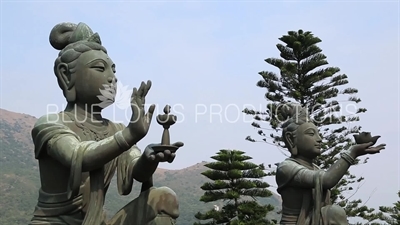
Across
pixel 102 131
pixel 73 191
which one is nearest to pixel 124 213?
pixel 73 191

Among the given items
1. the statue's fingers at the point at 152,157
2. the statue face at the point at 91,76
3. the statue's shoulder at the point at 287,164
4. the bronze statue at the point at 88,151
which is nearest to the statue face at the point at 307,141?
the statue's shoulder at the point at 287,164

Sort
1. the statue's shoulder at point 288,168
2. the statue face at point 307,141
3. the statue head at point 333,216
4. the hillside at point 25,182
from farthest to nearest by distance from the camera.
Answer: the hillside at point 25,182
the statue face at point 307,141
the statue's shoulder at point 288,168
the statue head at point 333,216

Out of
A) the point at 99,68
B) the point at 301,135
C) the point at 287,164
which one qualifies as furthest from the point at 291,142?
the point at 99,68

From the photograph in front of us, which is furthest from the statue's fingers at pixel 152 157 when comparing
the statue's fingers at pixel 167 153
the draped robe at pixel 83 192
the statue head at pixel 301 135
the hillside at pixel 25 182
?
the hillside at pixel 25 182

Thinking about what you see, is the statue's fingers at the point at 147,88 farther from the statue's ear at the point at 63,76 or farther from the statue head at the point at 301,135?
the statue head at the point at 301,135

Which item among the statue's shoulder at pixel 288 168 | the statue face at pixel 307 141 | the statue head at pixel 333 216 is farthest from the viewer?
the statue face at pixel 307 141

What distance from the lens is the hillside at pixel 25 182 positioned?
37.5 metres

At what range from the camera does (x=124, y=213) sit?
11.9ft

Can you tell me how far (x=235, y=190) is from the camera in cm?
1678

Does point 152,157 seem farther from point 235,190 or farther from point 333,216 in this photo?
point 235,190

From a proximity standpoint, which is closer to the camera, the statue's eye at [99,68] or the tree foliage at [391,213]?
the statue's eye at [99,68]

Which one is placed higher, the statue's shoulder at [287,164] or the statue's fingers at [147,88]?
the statue's fingers at [147,88]

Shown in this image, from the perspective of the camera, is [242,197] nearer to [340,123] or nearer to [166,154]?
[340,123]

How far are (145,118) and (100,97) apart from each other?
2.56ft
